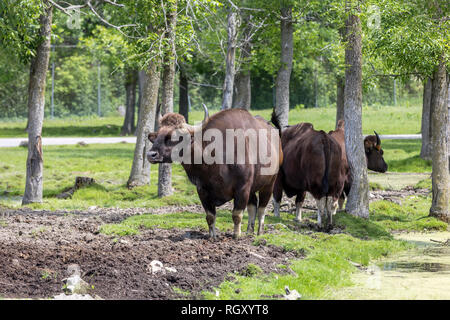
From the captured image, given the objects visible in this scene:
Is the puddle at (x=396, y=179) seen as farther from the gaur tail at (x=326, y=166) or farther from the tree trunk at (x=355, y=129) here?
the gaur tail at (x=326, y=166)

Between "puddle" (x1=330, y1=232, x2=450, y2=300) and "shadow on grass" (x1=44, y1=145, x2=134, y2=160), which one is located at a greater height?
"puddle" (x1=330, y1=232, x2=450, y2=300)

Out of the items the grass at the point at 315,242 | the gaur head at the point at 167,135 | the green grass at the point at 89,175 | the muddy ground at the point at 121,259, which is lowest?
the green grass at the point at 89,175

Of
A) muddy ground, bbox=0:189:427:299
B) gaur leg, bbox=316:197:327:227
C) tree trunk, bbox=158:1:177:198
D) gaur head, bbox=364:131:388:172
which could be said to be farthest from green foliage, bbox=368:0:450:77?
muddy ground, bbox=0:189:427:299

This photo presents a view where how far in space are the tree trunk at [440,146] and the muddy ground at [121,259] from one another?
588 centimetres

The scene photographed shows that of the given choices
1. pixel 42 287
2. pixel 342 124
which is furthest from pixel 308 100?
pixel 42 287

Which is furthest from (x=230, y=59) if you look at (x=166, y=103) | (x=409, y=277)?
(x=409, y=277)

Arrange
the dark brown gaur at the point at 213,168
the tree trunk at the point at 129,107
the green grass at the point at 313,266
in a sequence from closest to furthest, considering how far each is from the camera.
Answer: the green grass at the point at 313,266 → the dark brown gaur at the point at 213,168 → the tree trunk at the point at 129,107

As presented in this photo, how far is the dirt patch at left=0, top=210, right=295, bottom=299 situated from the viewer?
324 inches

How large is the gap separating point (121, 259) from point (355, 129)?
808cm

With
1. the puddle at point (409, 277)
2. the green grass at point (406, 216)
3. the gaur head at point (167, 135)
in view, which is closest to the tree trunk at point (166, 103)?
the green grass at point (406, 216)

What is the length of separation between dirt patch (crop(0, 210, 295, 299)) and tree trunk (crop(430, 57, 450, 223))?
593 centimetres

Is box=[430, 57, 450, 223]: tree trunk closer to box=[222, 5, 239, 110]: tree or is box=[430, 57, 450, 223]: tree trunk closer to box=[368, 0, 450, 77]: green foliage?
box=[368, 0, 450, 77]: green foliage

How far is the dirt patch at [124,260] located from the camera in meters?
8.24

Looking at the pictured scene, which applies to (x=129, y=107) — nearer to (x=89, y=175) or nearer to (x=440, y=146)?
(x=89, y=175)
